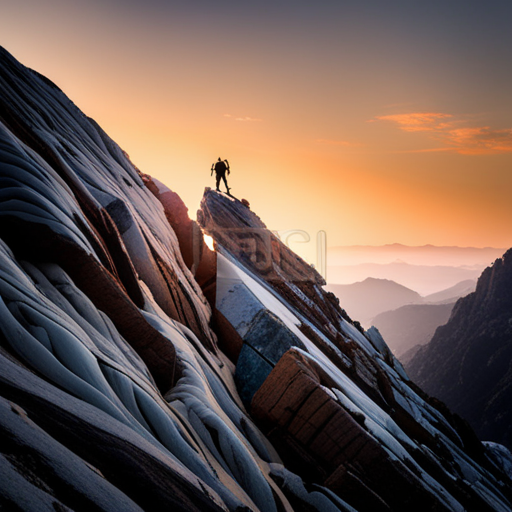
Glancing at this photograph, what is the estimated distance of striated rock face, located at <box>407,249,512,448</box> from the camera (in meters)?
65.1

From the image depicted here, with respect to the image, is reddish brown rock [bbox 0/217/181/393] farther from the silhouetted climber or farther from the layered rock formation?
the silhouetted climber

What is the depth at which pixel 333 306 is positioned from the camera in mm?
28469

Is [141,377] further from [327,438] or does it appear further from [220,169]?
[220,169]

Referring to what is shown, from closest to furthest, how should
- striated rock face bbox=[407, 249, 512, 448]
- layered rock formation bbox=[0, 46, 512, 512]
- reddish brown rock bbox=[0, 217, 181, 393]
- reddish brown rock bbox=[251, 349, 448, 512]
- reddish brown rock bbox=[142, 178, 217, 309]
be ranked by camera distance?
1. layered rock formation bbox=[0, 46, 512, 512]
2. reddish brown rock bbox=[0, 217, 181, 393]
3. reddish brown rock bbox=[251, 349, 448, 512]
4. reddish brown rock bbox=[142, 178, 217, 309]
5. striated rock face bbox=[407, 249, 512, 448]

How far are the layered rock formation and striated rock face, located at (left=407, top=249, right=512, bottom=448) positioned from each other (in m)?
60.4

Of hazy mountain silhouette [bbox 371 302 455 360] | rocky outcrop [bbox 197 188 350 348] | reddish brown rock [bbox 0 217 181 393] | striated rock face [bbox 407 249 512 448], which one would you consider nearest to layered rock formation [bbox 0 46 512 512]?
reddish brown rock [bbox 0 217 181 393]

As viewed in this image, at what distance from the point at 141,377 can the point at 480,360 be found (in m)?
91.8

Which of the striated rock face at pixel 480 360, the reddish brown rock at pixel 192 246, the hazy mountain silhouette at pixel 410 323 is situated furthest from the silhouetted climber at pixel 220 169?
the hazy mountain silhouette at pixel 410 323

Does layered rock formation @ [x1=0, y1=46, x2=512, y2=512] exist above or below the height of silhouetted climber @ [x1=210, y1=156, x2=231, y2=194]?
below

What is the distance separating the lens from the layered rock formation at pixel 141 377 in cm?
416

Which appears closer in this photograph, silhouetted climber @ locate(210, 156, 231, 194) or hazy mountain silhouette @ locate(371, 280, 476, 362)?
silhouetted climber @ locate(210, 156, 231, 194)

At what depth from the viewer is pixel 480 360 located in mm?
78688

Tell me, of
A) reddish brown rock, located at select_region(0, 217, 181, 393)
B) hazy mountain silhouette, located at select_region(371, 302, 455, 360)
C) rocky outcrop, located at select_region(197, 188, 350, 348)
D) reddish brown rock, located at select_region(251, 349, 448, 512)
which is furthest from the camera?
hazy mountain silhouette, located at select_region(371, 302, 455, 360)

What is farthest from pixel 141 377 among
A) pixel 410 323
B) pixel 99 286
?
pixel 410 323
